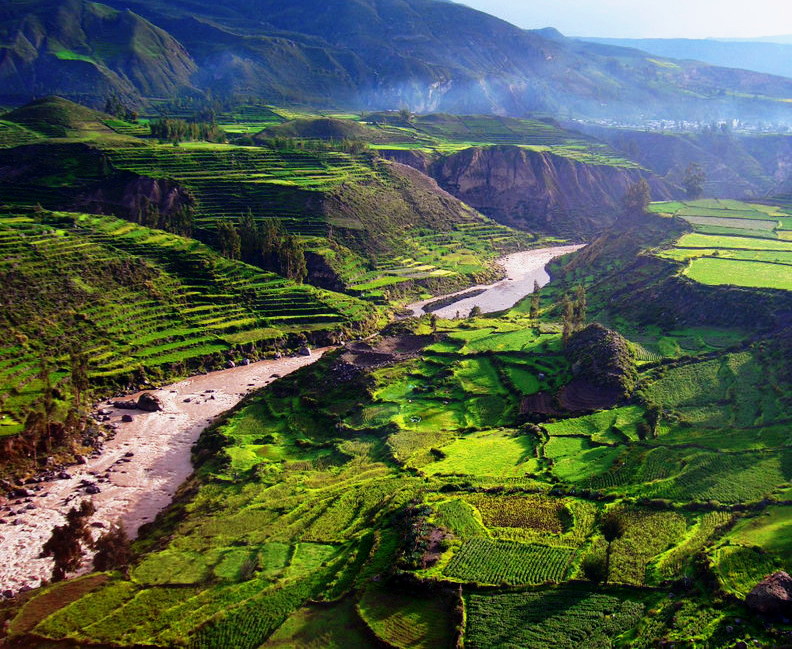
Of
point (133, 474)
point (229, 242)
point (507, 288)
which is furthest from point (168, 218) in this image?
point (133, 474)

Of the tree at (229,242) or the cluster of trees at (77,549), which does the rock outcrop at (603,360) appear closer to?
the cluster of trees at (77,549)

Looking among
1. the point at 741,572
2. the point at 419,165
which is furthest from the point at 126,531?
the point at 419,165

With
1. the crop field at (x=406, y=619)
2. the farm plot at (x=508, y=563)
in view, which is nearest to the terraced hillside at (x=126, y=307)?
the crop field at (x=406, y=619)

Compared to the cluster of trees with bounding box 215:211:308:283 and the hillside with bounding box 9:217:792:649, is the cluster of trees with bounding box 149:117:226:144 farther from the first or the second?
the hillside with bounding box 9:217:792:649

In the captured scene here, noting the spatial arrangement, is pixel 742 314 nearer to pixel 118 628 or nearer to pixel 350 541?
pixel 350 541

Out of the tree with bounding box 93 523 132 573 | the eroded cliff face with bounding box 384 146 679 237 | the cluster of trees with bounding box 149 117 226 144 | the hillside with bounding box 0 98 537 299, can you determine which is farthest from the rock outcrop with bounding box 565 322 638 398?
the eroded cliff face with bounding box 384 146 679 237

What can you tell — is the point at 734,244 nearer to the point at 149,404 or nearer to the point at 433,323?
the point at 433,323

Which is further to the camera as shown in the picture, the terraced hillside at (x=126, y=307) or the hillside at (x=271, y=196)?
the hillside at (x=271, y=196)
